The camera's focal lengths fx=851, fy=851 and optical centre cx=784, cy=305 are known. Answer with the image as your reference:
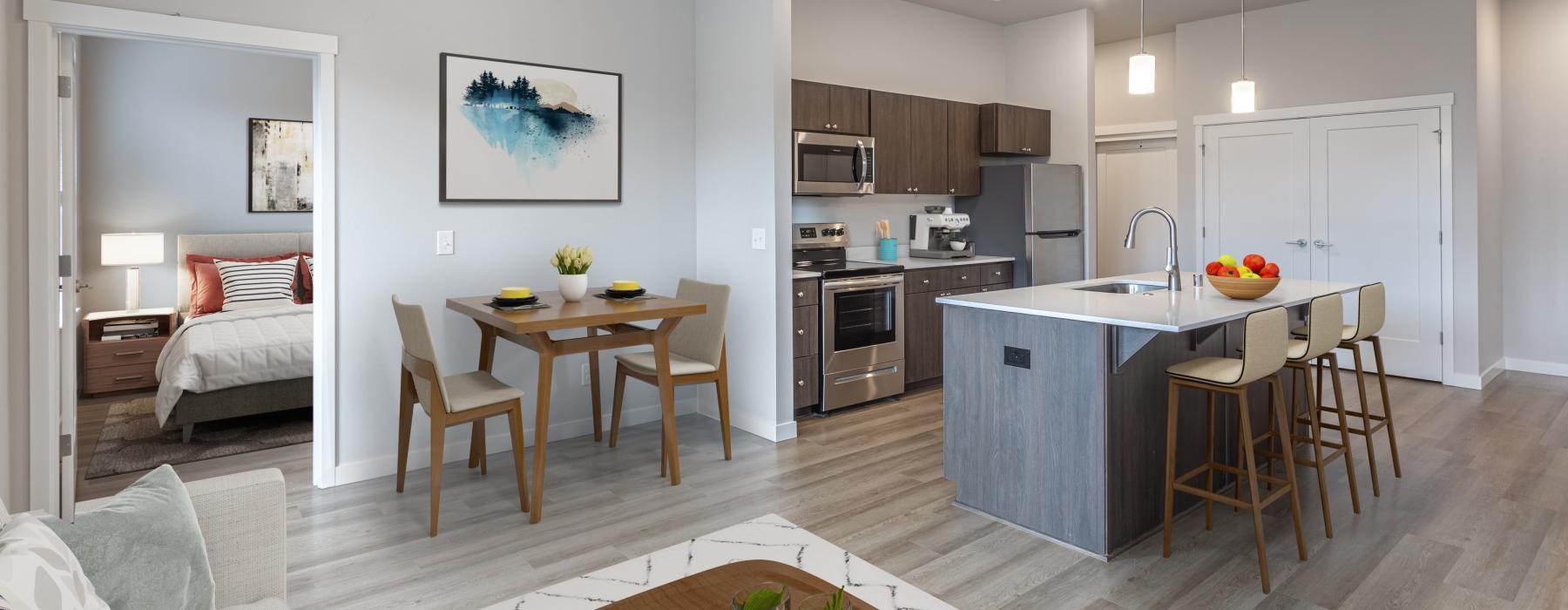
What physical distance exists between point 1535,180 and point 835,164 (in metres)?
4.77

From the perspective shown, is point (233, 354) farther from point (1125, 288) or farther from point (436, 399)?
point (1125, 288)

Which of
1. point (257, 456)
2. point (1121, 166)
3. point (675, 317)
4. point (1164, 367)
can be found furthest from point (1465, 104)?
point (257, 456)

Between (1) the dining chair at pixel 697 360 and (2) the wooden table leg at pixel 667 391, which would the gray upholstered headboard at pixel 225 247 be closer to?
(1) the dining chair at pixel 697 360

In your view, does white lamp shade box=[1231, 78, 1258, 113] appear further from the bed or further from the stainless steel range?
the bed

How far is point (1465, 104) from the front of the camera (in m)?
5.39

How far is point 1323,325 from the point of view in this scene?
3.00 meters

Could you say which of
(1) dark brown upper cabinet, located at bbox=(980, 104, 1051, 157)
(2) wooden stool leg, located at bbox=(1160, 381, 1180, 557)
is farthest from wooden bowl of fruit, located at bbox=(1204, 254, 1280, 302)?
(1) dark brown upper cabinet, located at bbox=(980, 104, 1051, 157)

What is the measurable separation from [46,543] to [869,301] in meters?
4.23

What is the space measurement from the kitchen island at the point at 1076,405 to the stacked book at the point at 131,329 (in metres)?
5.33

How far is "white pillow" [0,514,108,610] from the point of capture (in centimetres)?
106

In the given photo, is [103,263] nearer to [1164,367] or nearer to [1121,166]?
[1164,367]

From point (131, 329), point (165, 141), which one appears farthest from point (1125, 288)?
point (165, 141)

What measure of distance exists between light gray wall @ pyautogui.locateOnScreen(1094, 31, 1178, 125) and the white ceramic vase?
16.4 feet

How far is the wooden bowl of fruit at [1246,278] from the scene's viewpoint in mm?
3180
